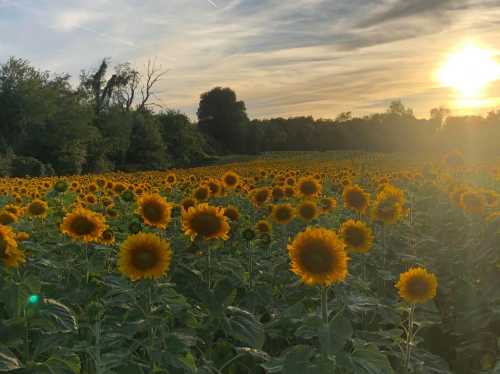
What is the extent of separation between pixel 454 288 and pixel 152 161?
144ft

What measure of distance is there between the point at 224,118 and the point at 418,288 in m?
74.5

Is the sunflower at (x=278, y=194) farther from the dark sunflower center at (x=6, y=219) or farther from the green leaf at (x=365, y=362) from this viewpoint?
the green leaf at (x=365, y=362)

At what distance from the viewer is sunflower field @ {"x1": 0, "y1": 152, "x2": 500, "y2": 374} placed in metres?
3.06

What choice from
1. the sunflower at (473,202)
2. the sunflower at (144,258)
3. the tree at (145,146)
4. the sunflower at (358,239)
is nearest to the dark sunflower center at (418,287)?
the sunflower at (358,239)

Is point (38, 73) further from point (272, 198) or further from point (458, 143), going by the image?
point (272, 198)

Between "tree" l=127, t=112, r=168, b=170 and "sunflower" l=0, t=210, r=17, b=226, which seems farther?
"tree" l=127, t=112, r=168, b=170

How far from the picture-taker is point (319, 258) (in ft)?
11.2

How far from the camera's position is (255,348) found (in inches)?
137

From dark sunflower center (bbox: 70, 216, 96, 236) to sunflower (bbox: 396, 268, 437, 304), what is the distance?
2531mm

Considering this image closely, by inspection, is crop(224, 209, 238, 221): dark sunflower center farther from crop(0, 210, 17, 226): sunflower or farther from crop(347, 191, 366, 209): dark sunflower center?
crop(0, 210, 17, 226): sunflower

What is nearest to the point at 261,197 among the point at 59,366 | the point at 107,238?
the point at 107,238

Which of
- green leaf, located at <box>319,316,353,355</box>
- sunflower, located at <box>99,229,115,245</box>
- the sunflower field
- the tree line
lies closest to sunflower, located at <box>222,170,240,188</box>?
the sunflower field

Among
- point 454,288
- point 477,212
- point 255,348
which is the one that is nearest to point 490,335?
point 454,288

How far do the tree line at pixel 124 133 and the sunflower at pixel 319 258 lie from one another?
2780cm
